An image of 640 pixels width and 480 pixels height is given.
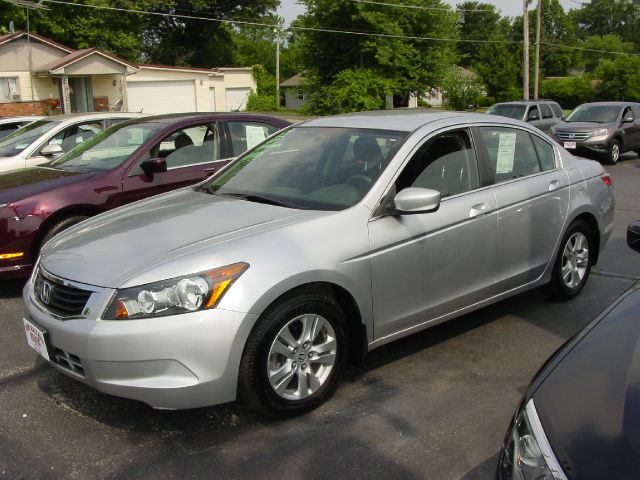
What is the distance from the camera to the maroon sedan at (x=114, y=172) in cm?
569

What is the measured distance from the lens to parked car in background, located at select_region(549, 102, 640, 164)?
1627 cm

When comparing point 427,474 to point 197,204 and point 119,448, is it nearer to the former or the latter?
point 119,448

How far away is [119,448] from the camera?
129 inches

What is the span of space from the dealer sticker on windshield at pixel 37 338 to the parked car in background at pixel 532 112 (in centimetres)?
1592

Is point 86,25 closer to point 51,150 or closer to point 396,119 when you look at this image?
point 51,150

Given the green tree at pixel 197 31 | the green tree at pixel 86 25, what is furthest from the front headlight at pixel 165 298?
the green tree at pixel 197 31

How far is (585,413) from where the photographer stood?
1.96 metres

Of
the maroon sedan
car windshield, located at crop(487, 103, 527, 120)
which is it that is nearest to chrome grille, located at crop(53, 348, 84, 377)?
the maroon sedan

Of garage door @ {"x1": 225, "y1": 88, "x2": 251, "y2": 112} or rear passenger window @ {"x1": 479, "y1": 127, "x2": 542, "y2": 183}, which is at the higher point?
garage door @ {"x1": 225, "y1": 88, "x2": 251, "y2": 112}

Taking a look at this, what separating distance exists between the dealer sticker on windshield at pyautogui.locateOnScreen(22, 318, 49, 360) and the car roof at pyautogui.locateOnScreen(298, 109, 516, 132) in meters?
2.40

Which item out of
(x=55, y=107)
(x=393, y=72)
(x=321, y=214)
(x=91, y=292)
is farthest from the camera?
(x=393, y=72)

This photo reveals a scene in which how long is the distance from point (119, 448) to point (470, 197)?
2.63 meters

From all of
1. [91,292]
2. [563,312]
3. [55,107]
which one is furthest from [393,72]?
[91,292]

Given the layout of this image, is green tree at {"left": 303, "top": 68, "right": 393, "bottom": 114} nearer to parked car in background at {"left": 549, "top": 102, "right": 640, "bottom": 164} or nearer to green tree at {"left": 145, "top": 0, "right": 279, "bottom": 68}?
parked car in background at {"left": 549, "top": 102, "right": 640, "bottom": 164}
